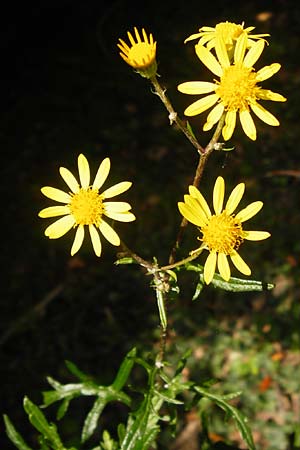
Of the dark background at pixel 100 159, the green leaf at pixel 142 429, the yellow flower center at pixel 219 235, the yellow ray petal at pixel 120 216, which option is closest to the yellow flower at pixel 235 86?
the yellow flower center at pixel 219 235

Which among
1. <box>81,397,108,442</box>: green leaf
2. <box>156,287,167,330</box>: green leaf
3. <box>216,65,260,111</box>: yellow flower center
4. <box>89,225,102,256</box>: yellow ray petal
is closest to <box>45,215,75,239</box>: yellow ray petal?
<box>89,225,102,256</box>: yellow ray petal

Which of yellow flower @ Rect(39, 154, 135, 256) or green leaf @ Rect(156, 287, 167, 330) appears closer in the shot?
green leaf @ Rect(156, 287, 167, 330)

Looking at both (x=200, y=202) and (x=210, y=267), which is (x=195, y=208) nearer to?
(x=200, y=202)

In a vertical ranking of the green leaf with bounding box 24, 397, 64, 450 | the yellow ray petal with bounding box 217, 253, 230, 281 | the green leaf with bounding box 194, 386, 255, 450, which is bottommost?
the green leaf with bounding box 24, 397, 64, 450

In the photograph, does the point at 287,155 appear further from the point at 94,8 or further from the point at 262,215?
the point at 94,8

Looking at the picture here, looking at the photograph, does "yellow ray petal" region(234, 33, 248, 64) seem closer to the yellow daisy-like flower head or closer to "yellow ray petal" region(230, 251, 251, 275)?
the yellow daisy-like flower head

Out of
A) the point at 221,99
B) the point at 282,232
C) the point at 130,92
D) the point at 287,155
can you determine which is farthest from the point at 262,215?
the point at 221,99

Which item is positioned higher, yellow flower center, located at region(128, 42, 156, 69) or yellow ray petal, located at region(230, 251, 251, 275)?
yellow flower center, located at region(128, 42, 156, 69)
